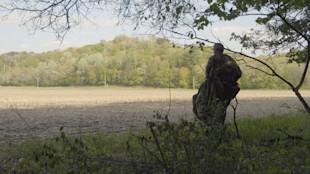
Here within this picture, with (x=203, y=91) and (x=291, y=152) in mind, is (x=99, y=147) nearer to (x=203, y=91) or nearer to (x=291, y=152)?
(x=203, y=91)

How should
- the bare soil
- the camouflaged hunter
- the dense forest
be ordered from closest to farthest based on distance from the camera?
the camouflaged hunter, the bare soil, the dense forest

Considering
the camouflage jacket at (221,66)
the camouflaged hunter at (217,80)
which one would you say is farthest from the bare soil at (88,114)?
the camouflage jacket at (221,66)

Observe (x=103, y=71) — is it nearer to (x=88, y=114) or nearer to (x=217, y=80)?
(x=88, y=114)

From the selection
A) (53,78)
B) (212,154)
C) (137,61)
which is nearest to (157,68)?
(137,61)

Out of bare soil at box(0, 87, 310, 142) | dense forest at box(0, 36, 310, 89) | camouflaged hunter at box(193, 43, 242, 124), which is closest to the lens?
camouflaged hunter at box(193, 43, 242, 124)

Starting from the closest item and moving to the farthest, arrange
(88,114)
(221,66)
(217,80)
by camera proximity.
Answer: (217,80), (221,66), (88,114)

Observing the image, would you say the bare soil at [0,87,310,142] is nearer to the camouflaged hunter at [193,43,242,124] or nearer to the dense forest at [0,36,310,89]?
the camouflaged hunter at [193,43,242,124]

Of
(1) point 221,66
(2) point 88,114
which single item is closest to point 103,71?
(2) point 88,114

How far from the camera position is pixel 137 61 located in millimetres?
129125

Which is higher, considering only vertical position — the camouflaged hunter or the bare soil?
the camouflaged hunter

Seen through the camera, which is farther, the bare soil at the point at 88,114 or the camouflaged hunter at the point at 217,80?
the bare soil at the point at 88,114

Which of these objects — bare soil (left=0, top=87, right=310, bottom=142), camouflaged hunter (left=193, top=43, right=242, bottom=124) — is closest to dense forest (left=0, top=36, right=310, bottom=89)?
bare soil (left=0, top=87, right=310, bottom=142)

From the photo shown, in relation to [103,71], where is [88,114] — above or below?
below

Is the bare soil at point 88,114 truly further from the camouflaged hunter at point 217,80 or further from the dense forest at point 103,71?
the dense forest at point 103,71
